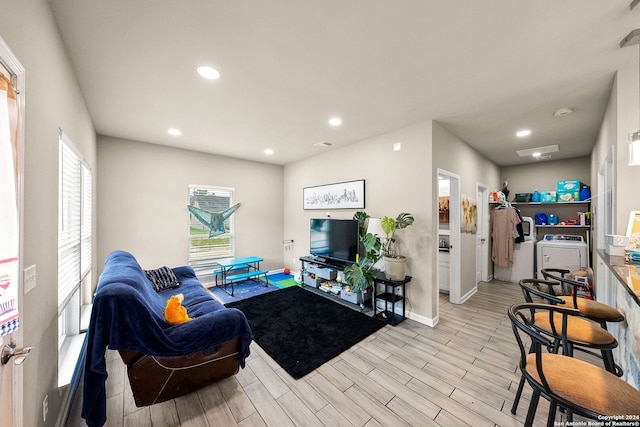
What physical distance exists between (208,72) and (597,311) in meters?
3.63

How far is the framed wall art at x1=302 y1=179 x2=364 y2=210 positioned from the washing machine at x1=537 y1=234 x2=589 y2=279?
12.4 feet

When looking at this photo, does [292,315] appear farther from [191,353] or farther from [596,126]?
[596,126]

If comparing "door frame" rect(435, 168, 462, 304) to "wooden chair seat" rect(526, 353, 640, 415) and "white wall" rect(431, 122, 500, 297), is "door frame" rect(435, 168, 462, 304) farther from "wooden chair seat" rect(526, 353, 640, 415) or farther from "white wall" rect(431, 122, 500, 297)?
"wooden chair seat" rect(526, 353, 640, 415)

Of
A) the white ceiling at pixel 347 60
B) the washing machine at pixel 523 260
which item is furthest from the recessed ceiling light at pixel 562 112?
the washing machine at pixel 523 260

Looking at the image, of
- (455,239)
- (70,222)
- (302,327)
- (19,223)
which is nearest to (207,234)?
(70,222)

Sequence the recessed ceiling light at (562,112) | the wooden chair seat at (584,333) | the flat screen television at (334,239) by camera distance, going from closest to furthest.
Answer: the wooden chair seat at (584,333)
the recessed ceiling light at (562,112)
the flat screen television at (334,239)

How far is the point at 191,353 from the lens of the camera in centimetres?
175

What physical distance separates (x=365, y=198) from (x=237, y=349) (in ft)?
9.07

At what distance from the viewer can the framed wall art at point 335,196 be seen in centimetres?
395

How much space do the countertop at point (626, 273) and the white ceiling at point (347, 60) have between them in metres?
1.59

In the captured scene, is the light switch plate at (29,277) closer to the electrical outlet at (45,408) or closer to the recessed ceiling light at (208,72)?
the electrical outlet at (45,408)

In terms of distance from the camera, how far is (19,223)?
1004 millimetres

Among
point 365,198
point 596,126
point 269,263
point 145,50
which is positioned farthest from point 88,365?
point 596,126

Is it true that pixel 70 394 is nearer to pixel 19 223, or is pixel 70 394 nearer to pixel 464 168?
pixel 19 223
